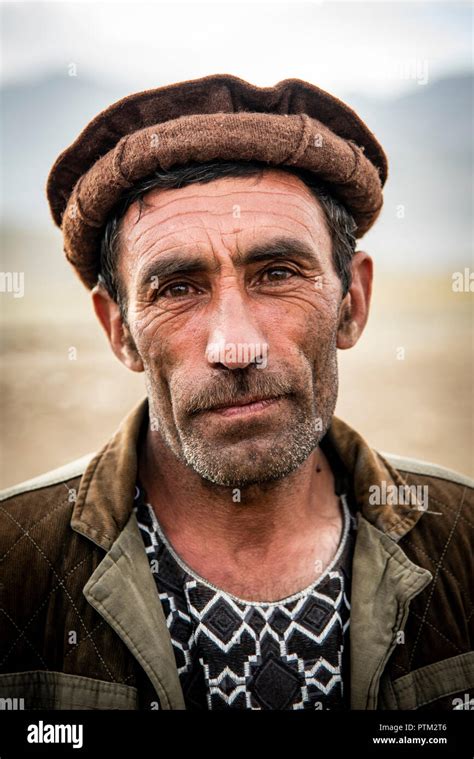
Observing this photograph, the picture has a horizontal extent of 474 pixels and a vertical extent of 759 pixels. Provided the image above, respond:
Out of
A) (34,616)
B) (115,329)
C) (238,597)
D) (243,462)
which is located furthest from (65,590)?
(115,329)

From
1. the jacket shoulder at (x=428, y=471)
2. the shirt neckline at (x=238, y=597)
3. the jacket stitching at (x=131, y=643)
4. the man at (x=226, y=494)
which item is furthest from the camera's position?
the jacket shoulder at (x=428, y=471)

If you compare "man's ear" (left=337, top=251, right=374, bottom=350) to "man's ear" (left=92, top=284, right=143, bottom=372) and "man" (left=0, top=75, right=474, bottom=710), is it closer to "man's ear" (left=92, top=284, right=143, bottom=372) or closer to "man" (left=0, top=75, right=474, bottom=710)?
"man" (left=0, top=75, right=474, bottom=710)

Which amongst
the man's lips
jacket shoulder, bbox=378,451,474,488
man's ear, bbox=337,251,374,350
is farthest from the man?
jacket shoulder, bbox=378,451,474,488

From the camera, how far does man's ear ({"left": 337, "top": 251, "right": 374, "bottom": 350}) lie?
101 inches

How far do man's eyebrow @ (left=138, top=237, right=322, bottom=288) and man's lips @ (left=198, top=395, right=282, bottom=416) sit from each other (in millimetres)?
426

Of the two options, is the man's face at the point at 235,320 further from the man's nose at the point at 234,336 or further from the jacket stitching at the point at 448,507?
the jacket stitching at the point at 448,507

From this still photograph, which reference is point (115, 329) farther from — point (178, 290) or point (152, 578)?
point (152, 578)

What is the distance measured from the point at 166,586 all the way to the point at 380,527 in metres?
0.77

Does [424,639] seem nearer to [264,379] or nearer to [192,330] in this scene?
[264,379]

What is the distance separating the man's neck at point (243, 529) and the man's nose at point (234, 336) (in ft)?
1.63

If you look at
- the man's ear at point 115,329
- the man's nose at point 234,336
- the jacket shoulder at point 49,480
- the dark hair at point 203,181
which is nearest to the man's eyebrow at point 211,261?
the man's nose at point 234,336

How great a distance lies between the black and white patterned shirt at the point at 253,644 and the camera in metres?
2.12

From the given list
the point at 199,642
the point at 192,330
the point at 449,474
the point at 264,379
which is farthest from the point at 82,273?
the point at 449,474

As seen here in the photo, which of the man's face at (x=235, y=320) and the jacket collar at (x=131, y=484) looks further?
the jacket collar at (x=131, y=484)
